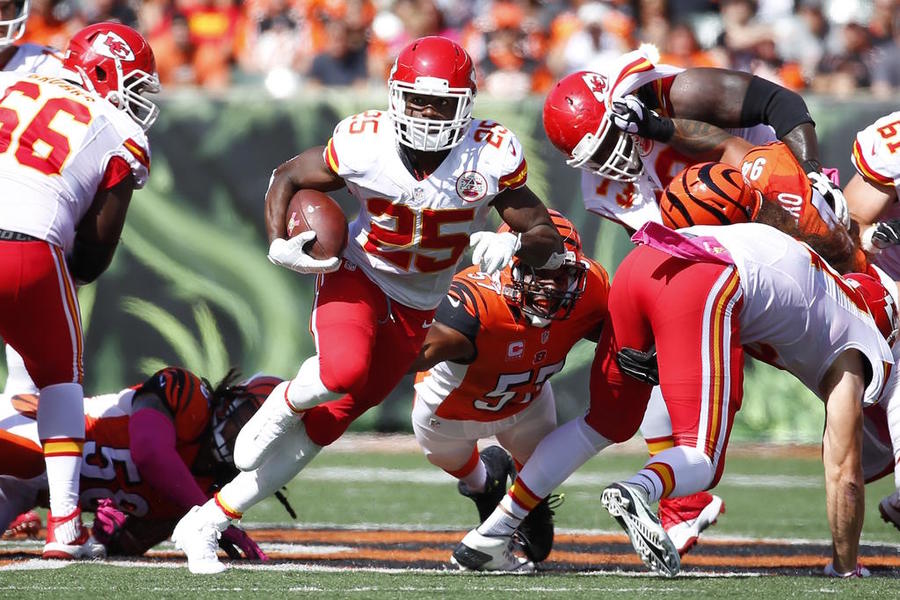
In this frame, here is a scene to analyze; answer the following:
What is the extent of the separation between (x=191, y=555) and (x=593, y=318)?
154 centimetres

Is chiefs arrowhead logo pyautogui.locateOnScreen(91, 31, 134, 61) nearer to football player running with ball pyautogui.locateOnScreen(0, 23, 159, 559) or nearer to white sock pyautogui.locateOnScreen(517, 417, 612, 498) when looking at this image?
football player running with ball pyautogui.locateOnScreen(0, 23, 159, 559)

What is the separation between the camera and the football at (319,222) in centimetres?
385

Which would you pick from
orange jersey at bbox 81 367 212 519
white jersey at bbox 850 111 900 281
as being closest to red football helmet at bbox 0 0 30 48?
orange jersey at bbox 81 367 212 519

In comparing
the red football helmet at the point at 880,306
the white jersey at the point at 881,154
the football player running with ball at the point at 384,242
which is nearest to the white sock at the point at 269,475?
the football player running with ball at the point at 384,242

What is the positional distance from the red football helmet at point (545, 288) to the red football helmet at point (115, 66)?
1.47m

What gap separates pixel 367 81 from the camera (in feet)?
31.3

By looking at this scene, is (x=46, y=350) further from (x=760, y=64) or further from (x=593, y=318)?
(x=760, y=64)

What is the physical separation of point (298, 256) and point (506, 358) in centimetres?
90

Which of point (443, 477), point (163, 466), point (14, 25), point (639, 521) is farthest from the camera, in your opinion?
point (443, 477)

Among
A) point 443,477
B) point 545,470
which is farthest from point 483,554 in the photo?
point 443,477

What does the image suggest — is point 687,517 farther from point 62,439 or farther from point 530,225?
point 62,439

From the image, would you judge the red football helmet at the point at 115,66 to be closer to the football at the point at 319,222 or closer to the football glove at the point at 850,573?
the football at the point at 319,222

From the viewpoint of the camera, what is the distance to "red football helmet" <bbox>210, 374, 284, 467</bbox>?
4473mm

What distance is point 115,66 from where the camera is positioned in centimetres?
Result: 461
